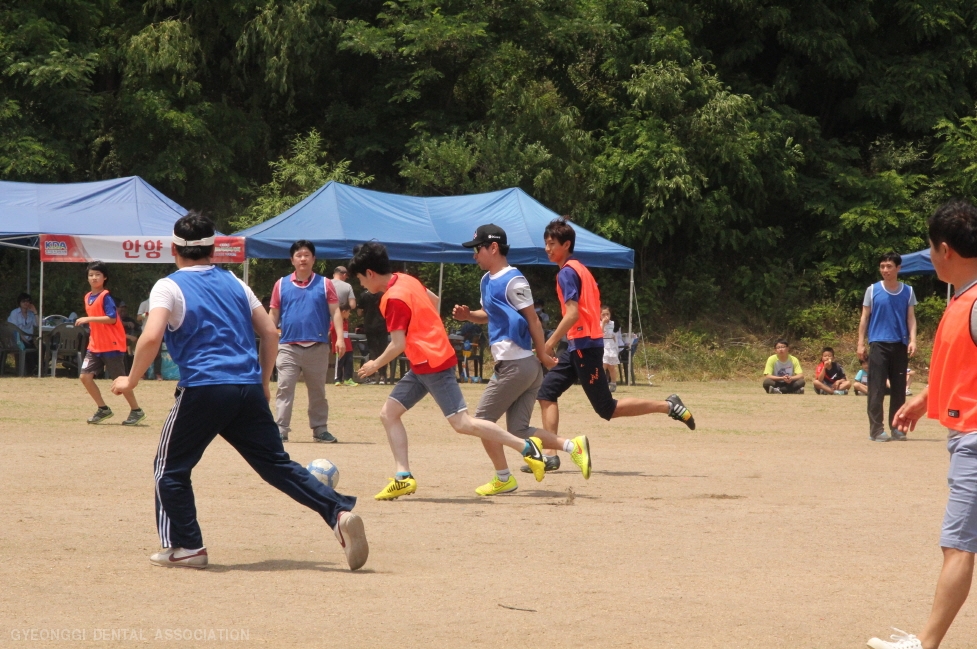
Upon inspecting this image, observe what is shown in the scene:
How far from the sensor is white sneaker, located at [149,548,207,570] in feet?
19.0

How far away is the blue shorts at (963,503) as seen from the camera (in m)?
4.29

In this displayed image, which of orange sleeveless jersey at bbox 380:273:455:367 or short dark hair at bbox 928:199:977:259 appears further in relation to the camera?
orange sleeveless jersey at bbox 380:273:455:367

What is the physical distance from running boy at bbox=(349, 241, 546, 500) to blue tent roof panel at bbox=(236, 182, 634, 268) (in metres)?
12.2

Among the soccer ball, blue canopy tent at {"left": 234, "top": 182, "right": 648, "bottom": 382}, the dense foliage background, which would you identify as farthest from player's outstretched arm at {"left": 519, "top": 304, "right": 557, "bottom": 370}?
the dense foliage background

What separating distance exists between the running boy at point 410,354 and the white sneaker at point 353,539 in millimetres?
2255

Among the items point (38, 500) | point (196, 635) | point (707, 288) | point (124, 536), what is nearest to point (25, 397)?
point (38, 500)

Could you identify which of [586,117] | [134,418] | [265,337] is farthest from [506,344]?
[586,117]

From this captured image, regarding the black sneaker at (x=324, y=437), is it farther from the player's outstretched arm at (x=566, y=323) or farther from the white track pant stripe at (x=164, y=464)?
the white track pant stripe at (x=164, y=464)

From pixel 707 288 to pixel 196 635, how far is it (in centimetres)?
2583

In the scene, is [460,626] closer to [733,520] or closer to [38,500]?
[733,520]

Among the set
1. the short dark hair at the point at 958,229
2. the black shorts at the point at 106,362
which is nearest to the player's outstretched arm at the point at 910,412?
the short dark hair at the point at 958,229

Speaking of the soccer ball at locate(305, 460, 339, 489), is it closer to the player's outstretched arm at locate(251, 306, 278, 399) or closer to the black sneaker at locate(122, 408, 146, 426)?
the player's outstretched arm at locate(251, 306, 278, 399)

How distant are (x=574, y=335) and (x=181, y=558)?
14.1 feet

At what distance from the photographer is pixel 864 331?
12.6 meters
